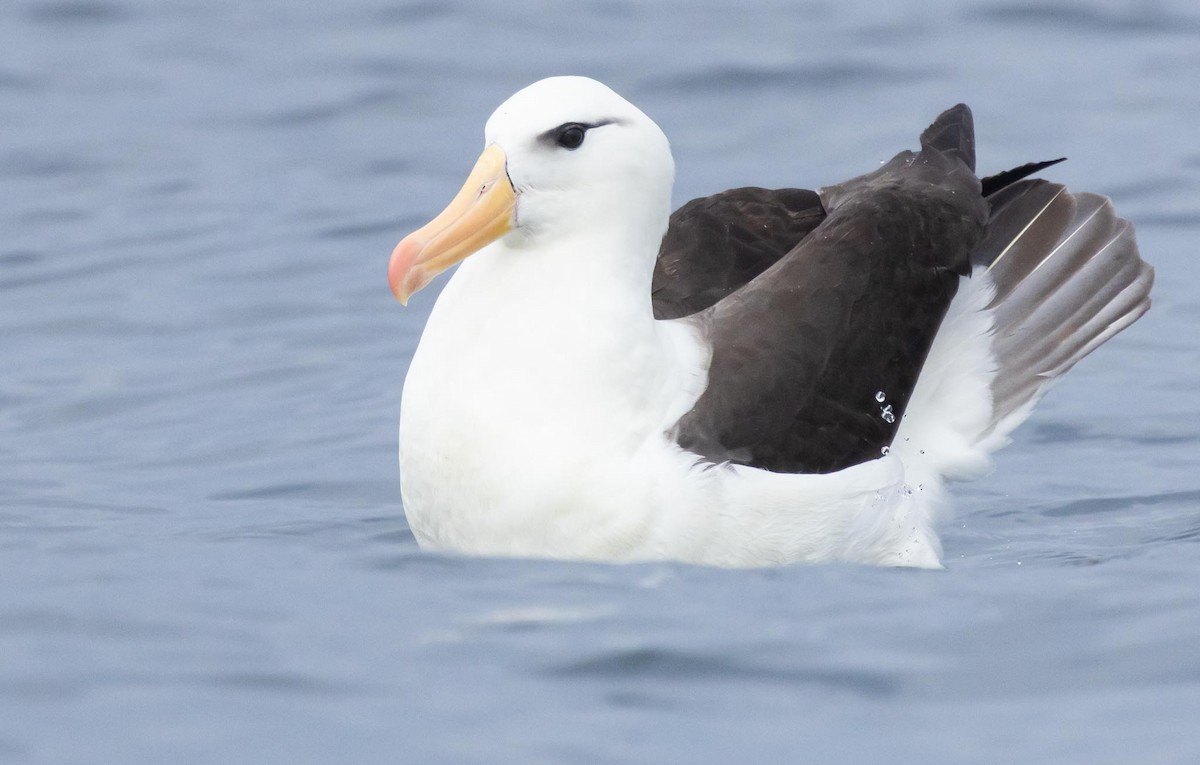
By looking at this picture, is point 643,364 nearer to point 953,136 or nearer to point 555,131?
point 555,131

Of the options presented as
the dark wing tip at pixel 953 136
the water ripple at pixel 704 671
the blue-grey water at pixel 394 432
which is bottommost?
the blue-grey water at pixel 394 432

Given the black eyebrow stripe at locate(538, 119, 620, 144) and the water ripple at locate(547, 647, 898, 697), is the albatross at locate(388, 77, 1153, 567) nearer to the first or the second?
the black eyebrow stripe at locate(538, 119, 620, 144)

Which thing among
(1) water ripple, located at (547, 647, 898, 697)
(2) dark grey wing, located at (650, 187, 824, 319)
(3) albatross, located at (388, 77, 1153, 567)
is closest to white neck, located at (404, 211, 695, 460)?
(3) albatross, located at (388, 77, 1153, 567)

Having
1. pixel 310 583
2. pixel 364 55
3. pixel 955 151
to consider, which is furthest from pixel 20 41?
pixel 310 583

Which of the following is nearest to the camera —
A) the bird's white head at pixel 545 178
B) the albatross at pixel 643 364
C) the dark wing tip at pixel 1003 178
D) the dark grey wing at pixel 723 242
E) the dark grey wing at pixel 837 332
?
the albatross at pixel 643 364

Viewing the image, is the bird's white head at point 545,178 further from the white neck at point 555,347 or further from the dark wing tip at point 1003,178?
the dark wing tip at point 1003,178

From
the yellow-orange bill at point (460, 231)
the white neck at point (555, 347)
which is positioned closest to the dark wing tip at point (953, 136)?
the white neck at point (555, 347)

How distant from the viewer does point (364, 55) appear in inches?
516

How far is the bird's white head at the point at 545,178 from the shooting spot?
19.0 ft

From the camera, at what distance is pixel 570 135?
19.2 feet

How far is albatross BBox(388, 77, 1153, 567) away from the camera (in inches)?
224

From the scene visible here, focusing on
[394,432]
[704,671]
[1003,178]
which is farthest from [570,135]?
[394,432]

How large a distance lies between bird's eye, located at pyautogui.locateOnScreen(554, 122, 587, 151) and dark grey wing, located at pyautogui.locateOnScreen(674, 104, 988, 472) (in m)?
0.76

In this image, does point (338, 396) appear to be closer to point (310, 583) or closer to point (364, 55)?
point (310, 583)
